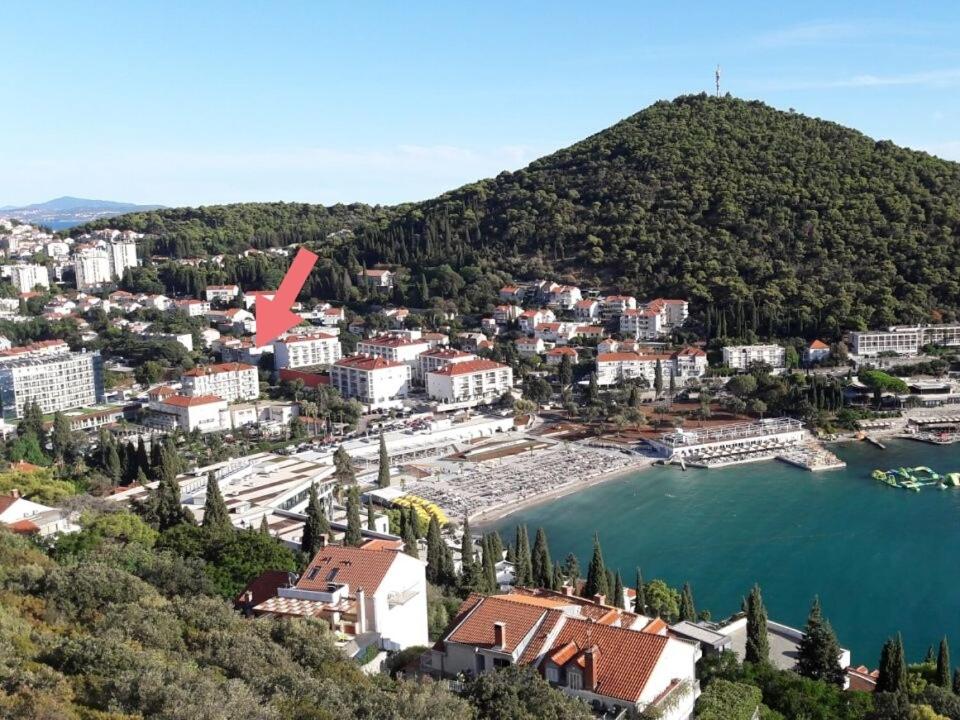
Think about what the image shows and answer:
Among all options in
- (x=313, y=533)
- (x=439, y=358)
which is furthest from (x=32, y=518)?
(x=439, y=358)

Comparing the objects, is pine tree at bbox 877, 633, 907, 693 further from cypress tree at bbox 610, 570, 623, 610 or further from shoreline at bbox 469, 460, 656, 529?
shoreline at bbox 469, 460, 656, 529

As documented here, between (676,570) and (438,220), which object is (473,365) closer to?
(676,570)

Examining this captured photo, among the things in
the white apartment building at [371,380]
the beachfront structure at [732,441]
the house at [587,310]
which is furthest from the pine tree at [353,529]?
the house at [587,310]

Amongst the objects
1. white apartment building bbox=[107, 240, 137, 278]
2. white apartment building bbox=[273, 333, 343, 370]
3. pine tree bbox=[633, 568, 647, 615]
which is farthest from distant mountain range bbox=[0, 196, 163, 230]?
pine tree bbox=[633, 568, 647, 615]

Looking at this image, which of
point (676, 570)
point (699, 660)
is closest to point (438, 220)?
point (676, 570)

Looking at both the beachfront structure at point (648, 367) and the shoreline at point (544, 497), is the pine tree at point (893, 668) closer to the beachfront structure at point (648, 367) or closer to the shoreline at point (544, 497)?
the shoreline at point (544, 497)

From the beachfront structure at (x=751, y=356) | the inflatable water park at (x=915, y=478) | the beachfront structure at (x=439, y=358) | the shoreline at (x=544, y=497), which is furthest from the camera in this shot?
the beachfront structure at (x=751, y=356)
